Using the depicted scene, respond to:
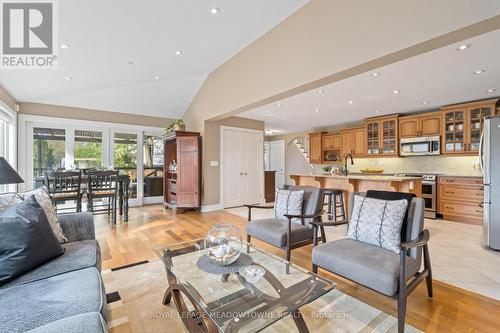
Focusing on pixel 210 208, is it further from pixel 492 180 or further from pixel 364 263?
pixel 492 180

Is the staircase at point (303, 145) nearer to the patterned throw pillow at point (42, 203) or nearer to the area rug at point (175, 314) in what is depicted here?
the area rug at point (175, 314)

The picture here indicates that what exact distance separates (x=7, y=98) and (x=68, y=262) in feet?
14.8

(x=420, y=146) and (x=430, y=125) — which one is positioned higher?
(x=430, y=125)

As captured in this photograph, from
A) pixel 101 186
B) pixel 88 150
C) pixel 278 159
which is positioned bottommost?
pixel 101 186

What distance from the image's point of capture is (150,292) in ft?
6.99

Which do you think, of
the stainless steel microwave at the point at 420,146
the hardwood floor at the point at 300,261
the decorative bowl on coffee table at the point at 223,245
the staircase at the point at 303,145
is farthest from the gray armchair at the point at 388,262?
the staircase at the point at 303,145

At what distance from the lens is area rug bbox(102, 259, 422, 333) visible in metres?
1.65

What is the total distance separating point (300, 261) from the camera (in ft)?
9.10

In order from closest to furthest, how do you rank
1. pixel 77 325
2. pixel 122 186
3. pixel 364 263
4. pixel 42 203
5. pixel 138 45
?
Result: pixel 77 325 < pixel 364 263 < pixel 42 203 < pixel 138 45 < pixel 122 186

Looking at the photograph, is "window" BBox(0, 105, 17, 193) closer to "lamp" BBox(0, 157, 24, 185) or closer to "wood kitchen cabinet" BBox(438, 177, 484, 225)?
"lamp" BBox(0, 157, 24, 185)

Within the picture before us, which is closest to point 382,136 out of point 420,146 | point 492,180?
point 420,146

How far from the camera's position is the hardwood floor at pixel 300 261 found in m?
1.75

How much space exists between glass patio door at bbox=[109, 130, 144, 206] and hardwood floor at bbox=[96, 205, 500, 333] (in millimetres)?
879

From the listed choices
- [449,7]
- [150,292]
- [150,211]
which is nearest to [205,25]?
[449,7]
